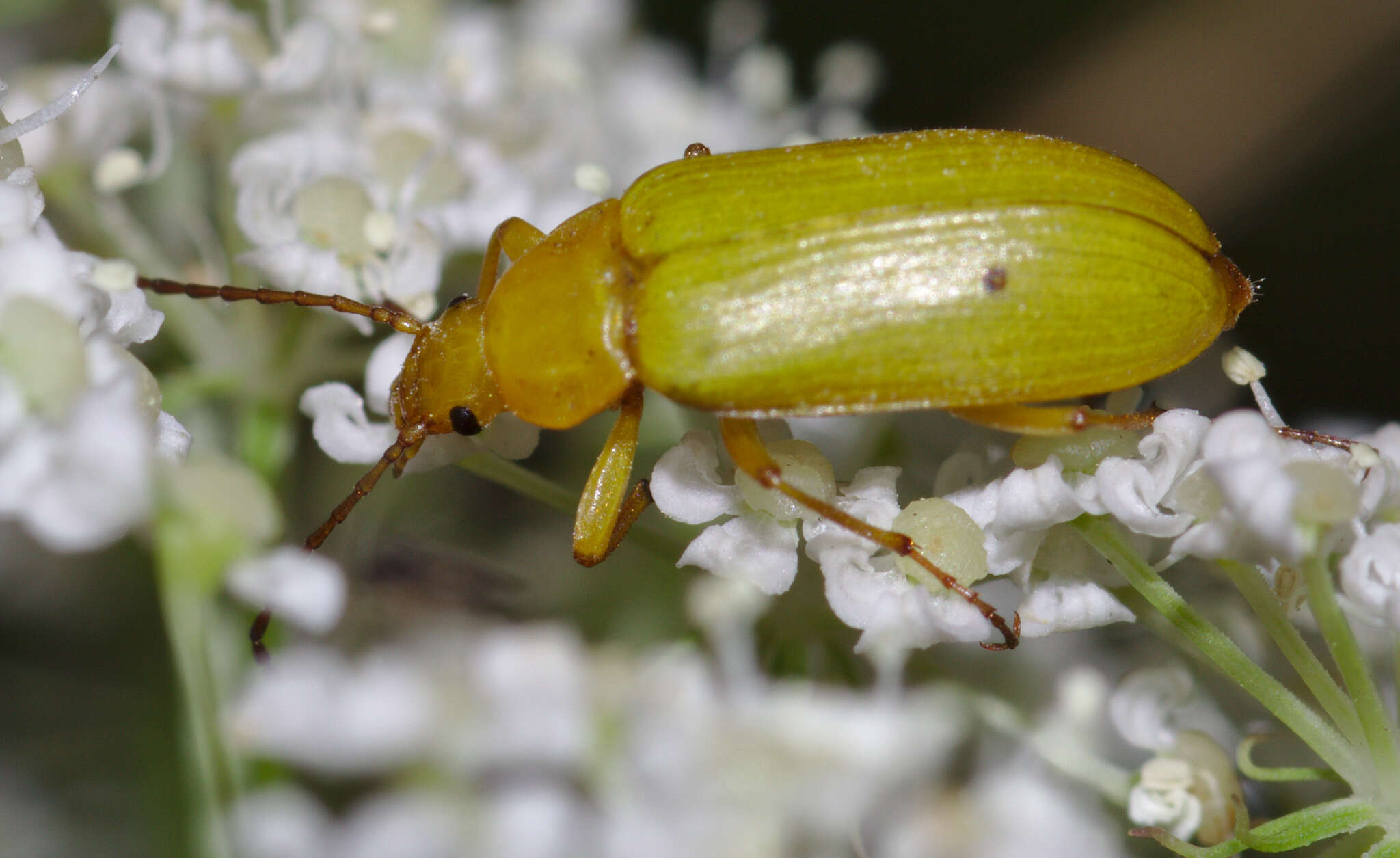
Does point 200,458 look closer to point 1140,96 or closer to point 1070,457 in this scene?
point 1070,457

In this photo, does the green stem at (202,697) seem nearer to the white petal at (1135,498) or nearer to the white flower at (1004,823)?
the white flower at (1004,823)

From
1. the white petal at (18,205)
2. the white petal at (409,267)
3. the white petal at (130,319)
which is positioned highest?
the white petal at (18,205)

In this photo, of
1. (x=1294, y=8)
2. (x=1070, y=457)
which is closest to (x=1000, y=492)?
(x=1070, y=457)

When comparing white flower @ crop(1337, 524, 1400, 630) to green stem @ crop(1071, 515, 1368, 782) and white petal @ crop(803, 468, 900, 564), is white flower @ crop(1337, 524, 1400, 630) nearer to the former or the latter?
green stem @ crop(1071, 515, 1368, 782)

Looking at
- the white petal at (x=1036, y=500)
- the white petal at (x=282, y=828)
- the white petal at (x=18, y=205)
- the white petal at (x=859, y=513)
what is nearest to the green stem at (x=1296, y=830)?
the white petal at (x=1036, y=500)

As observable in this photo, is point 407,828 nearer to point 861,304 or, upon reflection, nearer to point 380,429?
point 380,429

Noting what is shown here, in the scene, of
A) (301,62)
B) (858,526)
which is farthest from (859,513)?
(301,62)
